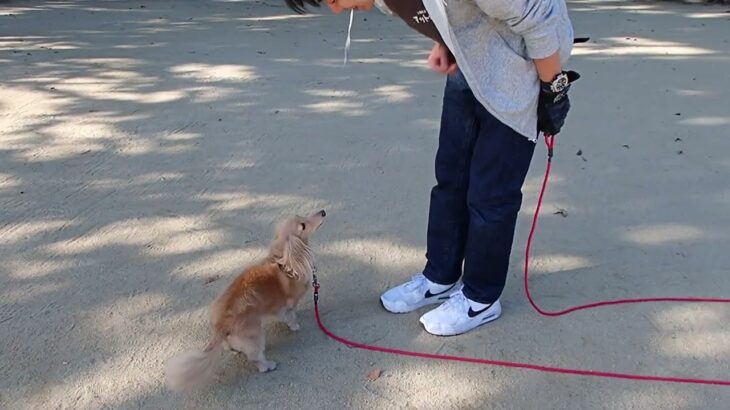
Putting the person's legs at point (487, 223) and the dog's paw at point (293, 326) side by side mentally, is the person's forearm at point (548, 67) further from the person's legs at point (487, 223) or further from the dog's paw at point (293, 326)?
the dog's paw at point (293, 326)

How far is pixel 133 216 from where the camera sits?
3104 millimetres

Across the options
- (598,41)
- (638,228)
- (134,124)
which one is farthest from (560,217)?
(598,41)

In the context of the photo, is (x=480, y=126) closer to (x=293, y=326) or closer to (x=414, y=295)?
(x=414, y=295)

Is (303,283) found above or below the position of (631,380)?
above

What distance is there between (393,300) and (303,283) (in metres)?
0.39

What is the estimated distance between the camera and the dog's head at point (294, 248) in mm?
2229

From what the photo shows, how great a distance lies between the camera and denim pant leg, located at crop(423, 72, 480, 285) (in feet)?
7.00

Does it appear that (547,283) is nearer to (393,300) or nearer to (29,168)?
(393,300)

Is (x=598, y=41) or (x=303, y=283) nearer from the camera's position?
(x=303, y=283)

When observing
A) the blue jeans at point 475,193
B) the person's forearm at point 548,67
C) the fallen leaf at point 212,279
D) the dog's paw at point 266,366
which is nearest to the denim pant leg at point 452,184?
the blue jeans at point 475,193

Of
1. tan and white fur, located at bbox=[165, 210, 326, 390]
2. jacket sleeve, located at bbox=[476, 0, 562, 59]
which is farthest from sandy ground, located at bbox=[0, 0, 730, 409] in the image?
jacket sleeve, located at bbox=[476, 0, 562, 59]

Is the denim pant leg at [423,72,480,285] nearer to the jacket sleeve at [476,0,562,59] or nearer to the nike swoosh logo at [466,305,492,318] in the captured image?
the nike swoosh logo at [466,305,492,318]

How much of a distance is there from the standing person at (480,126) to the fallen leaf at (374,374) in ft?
0.89

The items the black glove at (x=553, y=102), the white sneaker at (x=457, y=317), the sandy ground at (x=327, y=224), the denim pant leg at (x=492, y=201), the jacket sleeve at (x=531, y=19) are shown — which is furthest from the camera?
the white sneaker at (x=457, y=317)
